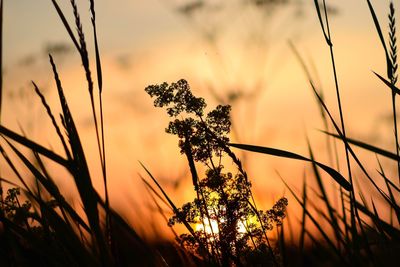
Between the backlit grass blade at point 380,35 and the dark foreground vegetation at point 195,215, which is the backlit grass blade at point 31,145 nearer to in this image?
the dark foreground vegetation at point 195,215

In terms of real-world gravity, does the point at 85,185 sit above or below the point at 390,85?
below

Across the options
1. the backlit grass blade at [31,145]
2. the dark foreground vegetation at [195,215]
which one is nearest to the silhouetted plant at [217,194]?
the dark foreground vegetation at [195,215]

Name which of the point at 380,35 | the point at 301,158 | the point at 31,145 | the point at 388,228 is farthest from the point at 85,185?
the point at 380,35

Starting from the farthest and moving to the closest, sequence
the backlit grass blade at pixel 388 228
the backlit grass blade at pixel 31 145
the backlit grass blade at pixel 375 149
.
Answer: the backlit grass blade at pixel 375 149 < the backlit grass blade at pixel 388 228 < the backlit grass blade at pixel 31 145

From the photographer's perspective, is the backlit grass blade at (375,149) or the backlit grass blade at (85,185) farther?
the backlit grass blade at (375,149)

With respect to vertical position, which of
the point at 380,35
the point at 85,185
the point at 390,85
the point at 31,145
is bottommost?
the point at 85,185

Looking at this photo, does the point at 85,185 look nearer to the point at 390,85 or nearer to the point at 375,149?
the point at 375,149

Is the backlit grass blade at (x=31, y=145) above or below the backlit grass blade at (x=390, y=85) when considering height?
below

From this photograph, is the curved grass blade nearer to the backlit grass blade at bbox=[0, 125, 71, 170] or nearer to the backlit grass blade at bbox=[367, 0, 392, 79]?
the backlit grass blade at bbox=[367, 0, 392, 79]

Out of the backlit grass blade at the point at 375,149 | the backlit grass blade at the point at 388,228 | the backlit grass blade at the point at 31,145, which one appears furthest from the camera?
the backlit grass blade at the point at 375,149

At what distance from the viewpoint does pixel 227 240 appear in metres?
2.22

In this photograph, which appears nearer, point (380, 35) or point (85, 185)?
point (85, 185)

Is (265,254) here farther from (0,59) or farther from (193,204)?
(0,59)

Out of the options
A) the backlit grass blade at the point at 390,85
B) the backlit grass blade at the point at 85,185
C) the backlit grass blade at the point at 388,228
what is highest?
the backlit grass blade at the point at 390,85
